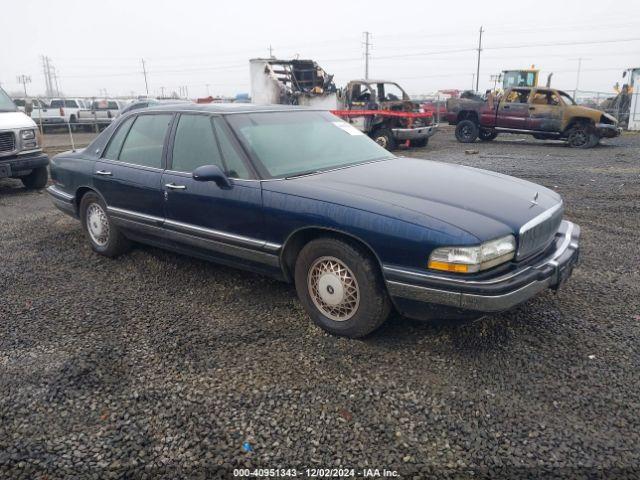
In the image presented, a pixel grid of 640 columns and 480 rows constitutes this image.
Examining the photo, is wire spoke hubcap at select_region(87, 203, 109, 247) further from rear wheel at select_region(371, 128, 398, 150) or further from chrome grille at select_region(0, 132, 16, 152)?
rear wheel at select_region(371, 128, 398, 150)

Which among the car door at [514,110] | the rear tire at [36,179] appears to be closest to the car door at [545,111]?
the car door at [514,110]

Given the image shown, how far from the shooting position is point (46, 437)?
7.84 ft

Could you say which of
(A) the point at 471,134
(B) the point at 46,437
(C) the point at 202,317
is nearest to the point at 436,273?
(C) the point at 202,317

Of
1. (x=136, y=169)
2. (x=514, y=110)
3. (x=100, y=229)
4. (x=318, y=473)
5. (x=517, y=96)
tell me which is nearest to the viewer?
(x=318, y=473)

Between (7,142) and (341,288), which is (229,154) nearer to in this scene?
(341,288)

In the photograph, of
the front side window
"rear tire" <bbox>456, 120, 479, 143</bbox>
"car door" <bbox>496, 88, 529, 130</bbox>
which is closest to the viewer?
"car door" <bbox>496, 88, 529, 130</bbox>

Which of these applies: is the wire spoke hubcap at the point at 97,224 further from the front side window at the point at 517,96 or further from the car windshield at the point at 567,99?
the car windshield at the point at 567,99

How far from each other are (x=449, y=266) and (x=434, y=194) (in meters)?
0.59

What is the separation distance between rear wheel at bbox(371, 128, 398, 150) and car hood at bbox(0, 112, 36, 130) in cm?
876

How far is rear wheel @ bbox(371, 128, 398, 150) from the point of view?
46.1 ft

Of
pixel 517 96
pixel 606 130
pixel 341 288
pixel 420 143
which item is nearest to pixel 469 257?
pixel 341 288

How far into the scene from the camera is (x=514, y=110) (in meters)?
15.7

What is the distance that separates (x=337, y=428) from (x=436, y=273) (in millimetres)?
989

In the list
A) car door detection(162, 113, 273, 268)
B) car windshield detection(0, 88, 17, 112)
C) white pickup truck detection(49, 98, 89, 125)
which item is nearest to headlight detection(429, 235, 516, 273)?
car door detection(162, 113, 273, 268)
